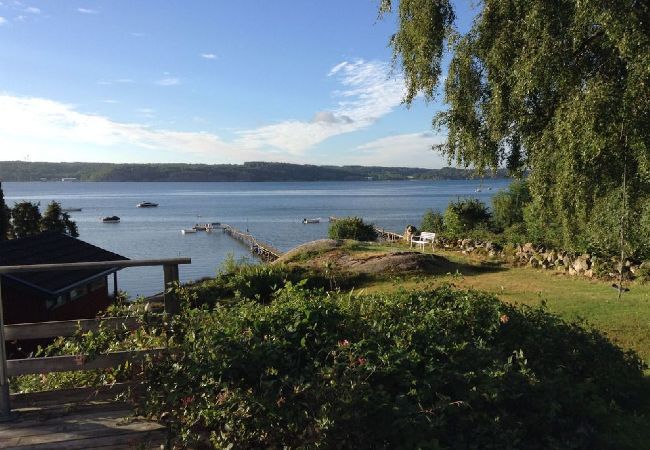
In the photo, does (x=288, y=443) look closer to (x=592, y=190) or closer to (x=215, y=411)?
(x=215, y=411)

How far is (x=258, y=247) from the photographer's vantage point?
161 feet

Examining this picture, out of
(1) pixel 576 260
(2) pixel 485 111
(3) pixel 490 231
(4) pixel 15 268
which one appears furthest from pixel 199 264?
(4) pixel 15 268

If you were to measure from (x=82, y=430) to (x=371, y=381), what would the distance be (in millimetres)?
2366

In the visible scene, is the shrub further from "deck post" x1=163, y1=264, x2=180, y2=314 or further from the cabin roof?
"deck post" x1=163, y1=264, x2=180, y2=314

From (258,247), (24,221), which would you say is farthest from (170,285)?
(258,247)

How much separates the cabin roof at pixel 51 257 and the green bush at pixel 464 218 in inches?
683

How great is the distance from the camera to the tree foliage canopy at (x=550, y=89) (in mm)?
7012

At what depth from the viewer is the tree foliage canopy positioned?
7.01 m

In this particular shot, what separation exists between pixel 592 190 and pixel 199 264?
40340 millimetres

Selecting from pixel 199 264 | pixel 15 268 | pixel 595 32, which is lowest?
pixel 199 264

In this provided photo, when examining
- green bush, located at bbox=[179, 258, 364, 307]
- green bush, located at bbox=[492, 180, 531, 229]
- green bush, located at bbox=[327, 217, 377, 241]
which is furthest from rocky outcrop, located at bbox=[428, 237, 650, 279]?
green bush, located at bbox=[327, 217, 377, 241]

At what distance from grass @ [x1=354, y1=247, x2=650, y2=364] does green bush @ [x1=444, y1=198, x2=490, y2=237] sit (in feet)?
24.0

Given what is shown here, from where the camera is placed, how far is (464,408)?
383 cm

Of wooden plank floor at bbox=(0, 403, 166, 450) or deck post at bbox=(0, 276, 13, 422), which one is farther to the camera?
deck post at bbox=(0, 276, 13, 422)
